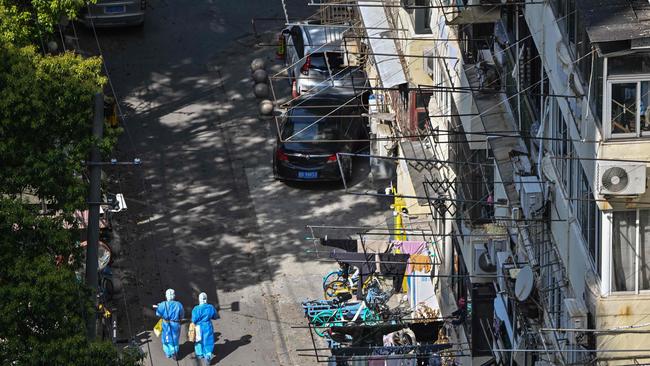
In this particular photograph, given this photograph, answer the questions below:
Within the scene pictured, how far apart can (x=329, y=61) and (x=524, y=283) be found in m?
21.5

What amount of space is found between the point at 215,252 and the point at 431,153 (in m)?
6.75

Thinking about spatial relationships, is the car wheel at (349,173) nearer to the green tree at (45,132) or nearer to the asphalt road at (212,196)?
the asphalt road at (212,196)

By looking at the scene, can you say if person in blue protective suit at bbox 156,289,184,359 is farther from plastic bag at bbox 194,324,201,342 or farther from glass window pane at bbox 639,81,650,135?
glass window pane at bbox 639,81,650,135

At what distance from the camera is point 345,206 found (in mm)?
37000

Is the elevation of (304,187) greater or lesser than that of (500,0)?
lesser

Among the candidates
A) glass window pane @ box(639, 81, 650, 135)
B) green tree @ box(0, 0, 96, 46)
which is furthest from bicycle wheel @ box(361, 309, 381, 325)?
glass window pane @ box(639, 81, 650, 135)

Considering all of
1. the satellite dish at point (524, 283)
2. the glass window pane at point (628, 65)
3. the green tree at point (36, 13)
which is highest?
the glass window pane at point (628, 65)

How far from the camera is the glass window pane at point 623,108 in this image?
16734mm

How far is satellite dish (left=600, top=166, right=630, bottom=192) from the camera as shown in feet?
55.2

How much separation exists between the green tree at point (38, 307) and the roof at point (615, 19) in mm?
8882

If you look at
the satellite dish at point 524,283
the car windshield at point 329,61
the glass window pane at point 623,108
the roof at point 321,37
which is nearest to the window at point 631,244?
the glass window pane at point 623,108

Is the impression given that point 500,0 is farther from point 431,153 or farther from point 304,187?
point 304,187

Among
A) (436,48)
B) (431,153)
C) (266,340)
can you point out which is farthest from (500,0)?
(266,340)

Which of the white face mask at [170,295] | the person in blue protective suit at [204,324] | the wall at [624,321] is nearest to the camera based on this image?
the wall at [624,321]
